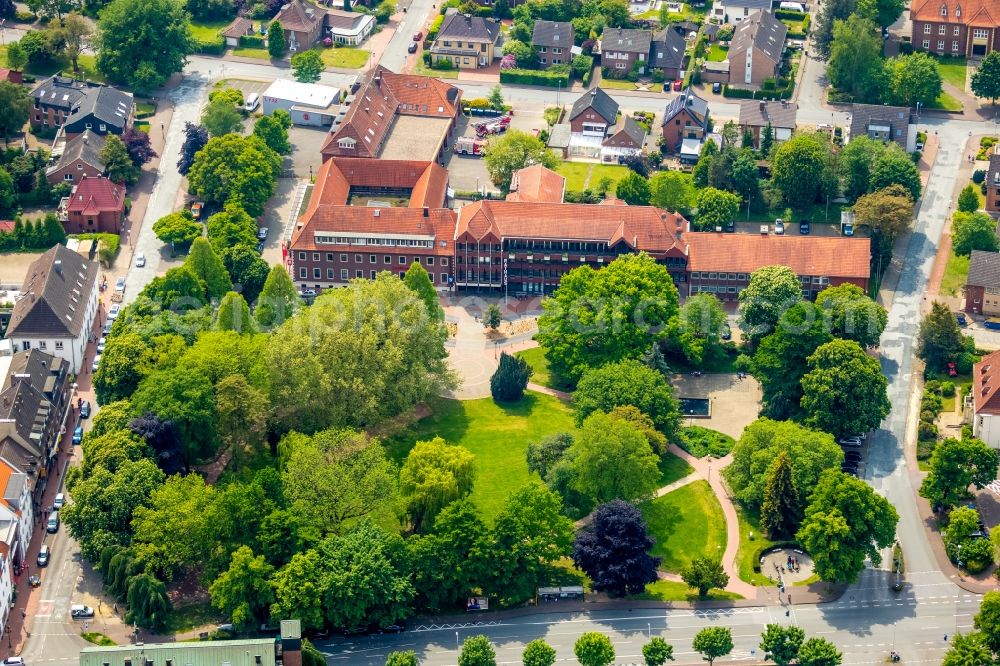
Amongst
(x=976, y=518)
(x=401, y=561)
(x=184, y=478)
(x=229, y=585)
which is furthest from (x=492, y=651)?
(x=976, y=518)

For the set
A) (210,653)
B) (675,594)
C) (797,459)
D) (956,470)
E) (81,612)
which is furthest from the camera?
(956,470)

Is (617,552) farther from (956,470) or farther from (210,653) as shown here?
(210,653)

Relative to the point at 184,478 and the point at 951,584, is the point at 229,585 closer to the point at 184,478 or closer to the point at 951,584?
the point at 184,478

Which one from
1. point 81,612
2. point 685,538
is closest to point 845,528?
point 685,538

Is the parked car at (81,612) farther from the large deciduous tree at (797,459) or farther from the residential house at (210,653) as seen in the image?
the large deciduous tree at (797,459)

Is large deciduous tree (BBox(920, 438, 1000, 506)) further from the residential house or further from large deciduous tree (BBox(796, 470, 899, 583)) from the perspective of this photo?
the residential house

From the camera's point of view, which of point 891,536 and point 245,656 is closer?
point 245,656
